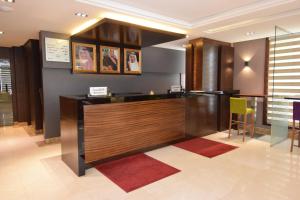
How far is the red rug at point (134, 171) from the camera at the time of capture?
2693 millimetres

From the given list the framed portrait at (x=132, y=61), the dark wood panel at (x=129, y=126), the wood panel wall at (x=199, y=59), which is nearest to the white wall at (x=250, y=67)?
the wood panel wall at (x=199, y=59)

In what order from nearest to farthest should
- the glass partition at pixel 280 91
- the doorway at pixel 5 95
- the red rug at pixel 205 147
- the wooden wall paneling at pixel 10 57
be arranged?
1. the red rug at pixel 205 147
2. the glass partition at pixel 280 91
3. the wooden wall paneling at pixel 10 57
4. the doorway at pixel 5 95

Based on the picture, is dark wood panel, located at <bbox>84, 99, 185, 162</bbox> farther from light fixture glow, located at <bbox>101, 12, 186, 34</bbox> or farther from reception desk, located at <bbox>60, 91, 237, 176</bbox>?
Result: light fixture glow, located at <bbox>101, 12, 186, 34</bbox>

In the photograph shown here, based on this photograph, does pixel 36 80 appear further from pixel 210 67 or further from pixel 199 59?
pixel 210 67

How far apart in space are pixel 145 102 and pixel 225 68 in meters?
3.20

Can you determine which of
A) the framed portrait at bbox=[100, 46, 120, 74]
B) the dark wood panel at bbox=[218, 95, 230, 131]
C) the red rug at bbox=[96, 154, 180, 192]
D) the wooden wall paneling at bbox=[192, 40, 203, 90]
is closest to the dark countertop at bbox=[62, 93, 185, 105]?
the red rug at bbox=[96, 154, 180, 192]

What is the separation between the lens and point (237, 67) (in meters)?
5.86

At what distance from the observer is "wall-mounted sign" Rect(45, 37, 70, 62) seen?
14.1ft

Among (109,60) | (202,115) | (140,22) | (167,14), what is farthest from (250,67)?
(109,60)

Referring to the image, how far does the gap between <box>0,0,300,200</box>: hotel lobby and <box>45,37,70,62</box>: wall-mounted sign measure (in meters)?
0.02

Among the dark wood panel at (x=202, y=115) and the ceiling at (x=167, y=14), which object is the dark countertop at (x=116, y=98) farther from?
the ceiling at (x=167, y=14)

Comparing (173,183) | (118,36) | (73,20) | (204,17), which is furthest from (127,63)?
(173,183)

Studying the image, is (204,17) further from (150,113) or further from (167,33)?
(150,113)

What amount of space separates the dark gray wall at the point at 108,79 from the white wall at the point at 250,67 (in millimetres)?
1964
